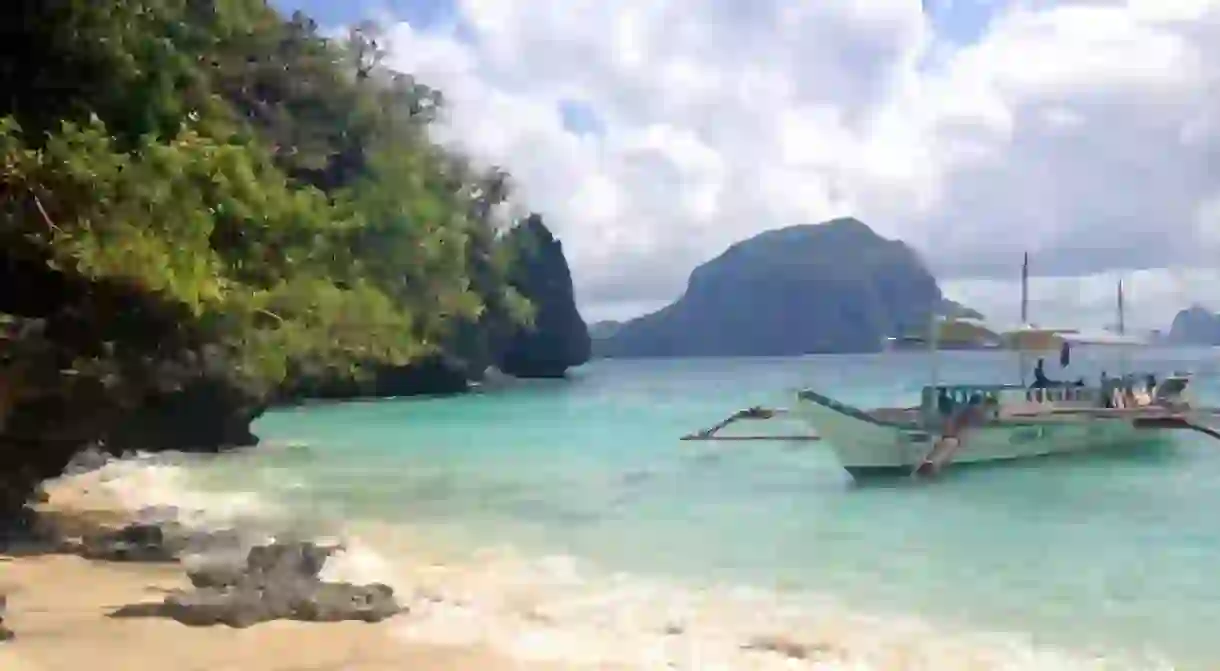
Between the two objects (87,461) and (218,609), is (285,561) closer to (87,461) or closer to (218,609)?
(218,609)

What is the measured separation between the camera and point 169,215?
361 inches

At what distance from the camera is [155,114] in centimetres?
948

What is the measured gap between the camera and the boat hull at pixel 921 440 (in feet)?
66.8

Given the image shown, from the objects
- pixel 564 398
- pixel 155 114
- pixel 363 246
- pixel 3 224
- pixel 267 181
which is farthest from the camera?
pixel 564 398

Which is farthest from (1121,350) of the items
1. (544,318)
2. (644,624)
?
(544,318)

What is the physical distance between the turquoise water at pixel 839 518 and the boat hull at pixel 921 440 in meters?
0.41

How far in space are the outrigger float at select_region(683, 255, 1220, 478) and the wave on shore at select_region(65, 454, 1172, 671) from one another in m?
8.82

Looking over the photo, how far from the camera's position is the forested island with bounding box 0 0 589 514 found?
8508mm

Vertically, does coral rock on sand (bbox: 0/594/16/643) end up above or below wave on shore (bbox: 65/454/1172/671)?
above

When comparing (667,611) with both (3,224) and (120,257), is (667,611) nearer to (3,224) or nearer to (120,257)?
(120,257)

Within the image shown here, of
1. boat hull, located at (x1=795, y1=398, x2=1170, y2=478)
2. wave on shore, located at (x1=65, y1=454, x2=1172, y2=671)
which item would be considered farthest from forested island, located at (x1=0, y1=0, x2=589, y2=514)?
boat hull, located at (x1=795, y1=398, x2=1170, y2=478)

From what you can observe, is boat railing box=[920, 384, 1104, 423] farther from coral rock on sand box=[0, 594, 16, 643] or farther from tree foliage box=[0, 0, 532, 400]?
coral rock on sand box=[0, 594, 16, 643]

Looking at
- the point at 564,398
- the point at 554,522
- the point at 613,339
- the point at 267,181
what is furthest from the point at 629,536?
the point at 613,339

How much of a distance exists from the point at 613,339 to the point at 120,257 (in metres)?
177
